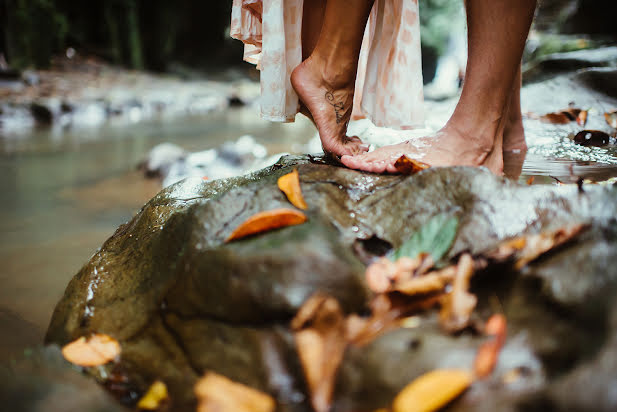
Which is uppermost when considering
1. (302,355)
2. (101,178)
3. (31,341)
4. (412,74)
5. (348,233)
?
(412,74)

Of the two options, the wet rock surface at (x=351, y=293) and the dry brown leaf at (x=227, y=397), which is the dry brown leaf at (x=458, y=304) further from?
the dry brown leaf at (x=227, y=397)

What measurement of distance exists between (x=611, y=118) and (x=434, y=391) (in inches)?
107

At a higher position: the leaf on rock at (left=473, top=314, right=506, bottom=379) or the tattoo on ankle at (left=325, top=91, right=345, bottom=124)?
the tattoo on ankle at (left=325, top=91, right=345, bottom=124)

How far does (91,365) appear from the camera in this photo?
114cm

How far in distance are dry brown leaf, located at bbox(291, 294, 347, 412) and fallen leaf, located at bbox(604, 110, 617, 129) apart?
2.55 meters

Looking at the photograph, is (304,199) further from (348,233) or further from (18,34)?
(18,34)

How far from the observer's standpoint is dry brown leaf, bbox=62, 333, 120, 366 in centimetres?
114

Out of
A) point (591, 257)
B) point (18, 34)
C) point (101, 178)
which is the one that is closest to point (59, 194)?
point (101, 178)

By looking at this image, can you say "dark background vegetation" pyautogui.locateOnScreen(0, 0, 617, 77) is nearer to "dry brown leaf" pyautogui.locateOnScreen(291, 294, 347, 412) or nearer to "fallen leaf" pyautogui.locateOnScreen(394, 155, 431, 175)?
"fallen leaf" pyautogui.locateOnScreen(394, 155, 431, 175)

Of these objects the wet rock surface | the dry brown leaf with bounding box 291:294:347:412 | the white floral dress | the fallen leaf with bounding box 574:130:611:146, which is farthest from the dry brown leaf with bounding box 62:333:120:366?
the fallen leaf with bounding box 574:130:611:146

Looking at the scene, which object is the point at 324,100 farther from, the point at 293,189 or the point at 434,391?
the point at 434,391

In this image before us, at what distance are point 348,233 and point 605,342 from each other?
0.63 m

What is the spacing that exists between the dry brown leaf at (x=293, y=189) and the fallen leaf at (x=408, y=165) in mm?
404

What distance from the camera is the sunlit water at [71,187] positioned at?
5.64 feet
